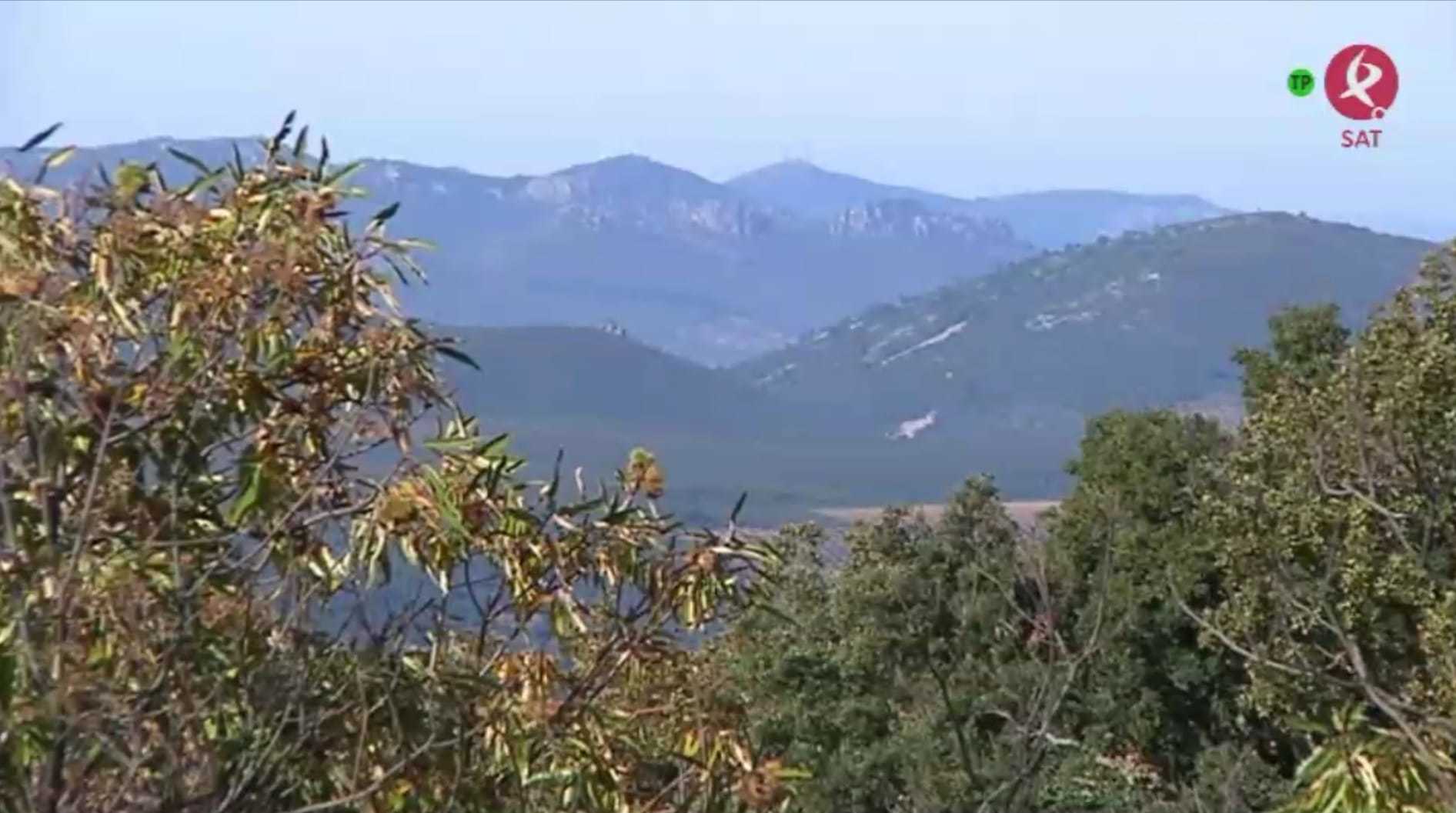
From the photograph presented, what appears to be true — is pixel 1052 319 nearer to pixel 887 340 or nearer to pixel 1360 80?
pixel 887 340

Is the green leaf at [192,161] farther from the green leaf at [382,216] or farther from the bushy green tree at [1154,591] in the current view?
the bushy green tree at [1154,591]

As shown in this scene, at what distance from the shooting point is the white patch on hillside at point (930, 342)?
600 ft

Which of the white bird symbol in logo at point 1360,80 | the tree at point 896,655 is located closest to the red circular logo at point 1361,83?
the white bird symbol in logo at point 1360,80

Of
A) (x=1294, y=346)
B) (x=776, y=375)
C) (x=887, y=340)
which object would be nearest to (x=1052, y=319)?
(x=887, y=340)

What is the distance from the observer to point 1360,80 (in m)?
13.2

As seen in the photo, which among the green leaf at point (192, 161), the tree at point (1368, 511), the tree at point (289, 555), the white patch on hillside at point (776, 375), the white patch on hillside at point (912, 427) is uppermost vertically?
the green leaf at point (192, 161)

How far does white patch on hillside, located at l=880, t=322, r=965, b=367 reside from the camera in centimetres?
18275

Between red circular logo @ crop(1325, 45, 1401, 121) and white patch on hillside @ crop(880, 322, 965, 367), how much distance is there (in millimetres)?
169427

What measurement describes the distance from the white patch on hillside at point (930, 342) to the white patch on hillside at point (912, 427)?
1083 centimetres

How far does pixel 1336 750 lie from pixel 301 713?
199cm

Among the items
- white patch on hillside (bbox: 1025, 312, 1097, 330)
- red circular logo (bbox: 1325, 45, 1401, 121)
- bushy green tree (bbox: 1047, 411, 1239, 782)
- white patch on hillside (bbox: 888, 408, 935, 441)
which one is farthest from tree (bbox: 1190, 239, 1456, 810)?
white patch on hillside (bbox: 1025, 312, 1097, 330)

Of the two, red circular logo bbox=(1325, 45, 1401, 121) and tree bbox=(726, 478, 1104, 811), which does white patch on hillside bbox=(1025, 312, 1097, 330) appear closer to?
tree bbox=(726, 478, 1104, 811)

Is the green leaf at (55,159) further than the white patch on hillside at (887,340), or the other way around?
the white patch on hillside at (887,340)

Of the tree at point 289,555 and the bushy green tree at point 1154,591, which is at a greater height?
the tree at point 289,555
